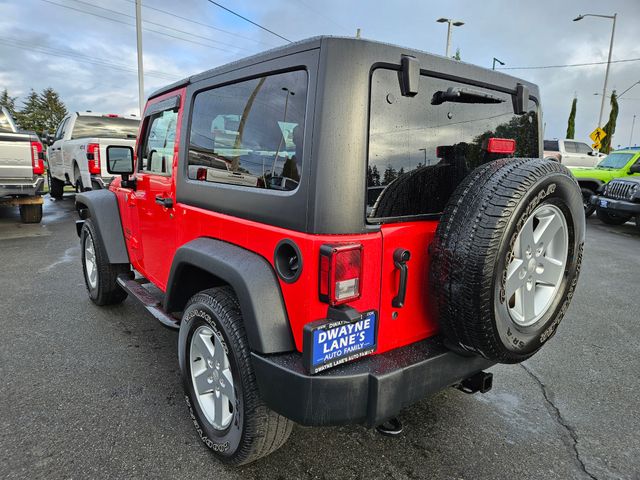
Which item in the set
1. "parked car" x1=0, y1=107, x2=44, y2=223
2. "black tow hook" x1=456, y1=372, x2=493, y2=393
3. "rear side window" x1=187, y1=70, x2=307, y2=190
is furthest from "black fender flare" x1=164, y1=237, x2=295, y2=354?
"parked car" x1=0, y1=107, x2=44, y2=223

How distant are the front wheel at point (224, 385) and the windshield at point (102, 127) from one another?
9442 mm

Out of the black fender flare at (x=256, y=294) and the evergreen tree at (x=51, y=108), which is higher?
the evergreen tree at (x=51, y=108)

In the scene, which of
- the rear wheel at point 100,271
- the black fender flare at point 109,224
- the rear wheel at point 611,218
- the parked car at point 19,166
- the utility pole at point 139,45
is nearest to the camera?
the black fender flare at point 109,224

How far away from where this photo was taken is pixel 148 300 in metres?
3.11

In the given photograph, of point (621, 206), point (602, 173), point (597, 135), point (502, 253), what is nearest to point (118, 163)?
point (502, 253)

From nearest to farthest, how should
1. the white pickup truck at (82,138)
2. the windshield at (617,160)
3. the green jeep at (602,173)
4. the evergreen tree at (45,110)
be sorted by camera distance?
the white pickup truck at (82,138) → the green jeep at (602,173) → the windshield at (617,160) → the evergreen tree at (45,110)

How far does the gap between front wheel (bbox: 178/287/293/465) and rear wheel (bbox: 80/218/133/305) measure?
6.15 feet

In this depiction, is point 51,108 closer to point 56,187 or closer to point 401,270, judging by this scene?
point 56,187

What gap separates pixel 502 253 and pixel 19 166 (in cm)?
866

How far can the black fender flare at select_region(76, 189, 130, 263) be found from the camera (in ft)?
12.5

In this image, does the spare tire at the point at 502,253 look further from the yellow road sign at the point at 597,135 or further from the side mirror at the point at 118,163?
the yellow road sign at the point at 597,135

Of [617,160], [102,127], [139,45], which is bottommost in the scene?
[617,160]

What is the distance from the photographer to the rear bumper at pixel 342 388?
5.52 ft

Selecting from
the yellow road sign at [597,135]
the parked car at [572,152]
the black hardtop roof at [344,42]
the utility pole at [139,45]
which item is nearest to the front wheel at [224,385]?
the black hardtop roof at [344,42]
